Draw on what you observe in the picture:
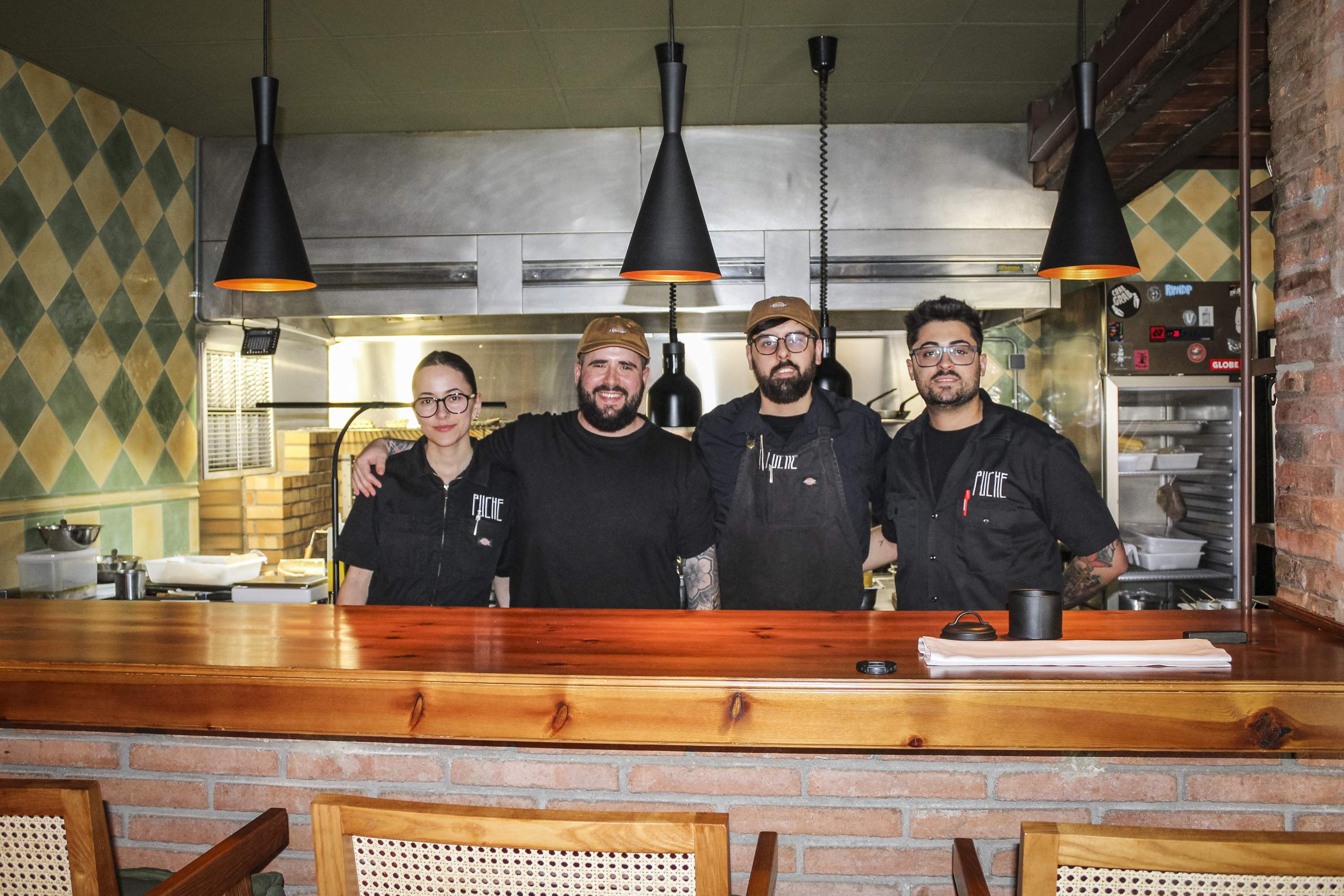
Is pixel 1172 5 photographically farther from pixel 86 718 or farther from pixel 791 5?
pixel 86 718

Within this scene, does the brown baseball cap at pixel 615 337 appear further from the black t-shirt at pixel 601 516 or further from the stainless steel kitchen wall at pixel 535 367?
the stainless steel kitchen wall at pixel 535 367

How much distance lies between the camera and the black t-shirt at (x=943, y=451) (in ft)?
7.91

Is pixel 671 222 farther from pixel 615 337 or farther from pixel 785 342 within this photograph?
pixel 785 342

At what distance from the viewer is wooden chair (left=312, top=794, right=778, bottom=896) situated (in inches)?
40.1

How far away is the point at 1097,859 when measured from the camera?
1.02 m

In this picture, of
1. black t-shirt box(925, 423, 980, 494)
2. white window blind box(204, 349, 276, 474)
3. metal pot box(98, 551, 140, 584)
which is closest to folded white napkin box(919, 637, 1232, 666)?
black t-shirt box(925, 423, 980, 494)

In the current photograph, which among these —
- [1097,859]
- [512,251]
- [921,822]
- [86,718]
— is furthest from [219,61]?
[1097,859]

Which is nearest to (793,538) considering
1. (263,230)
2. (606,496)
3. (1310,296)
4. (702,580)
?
(702,580)

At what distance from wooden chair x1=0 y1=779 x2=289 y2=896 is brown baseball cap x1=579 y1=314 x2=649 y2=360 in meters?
1.47

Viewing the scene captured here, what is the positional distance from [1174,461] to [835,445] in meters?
2.33

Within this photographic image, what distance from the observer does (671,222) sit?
7.75ft

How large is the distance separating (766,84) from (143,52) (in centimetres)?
225

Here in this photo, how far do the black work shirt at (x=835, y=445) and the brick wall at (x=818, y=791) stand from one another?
93cm

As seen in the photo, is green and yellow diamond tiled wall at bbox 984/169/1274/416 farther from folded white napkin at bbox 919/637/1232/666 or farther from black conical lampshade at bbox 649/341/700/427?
folded white napkin at bbox 919/637/1232/666
